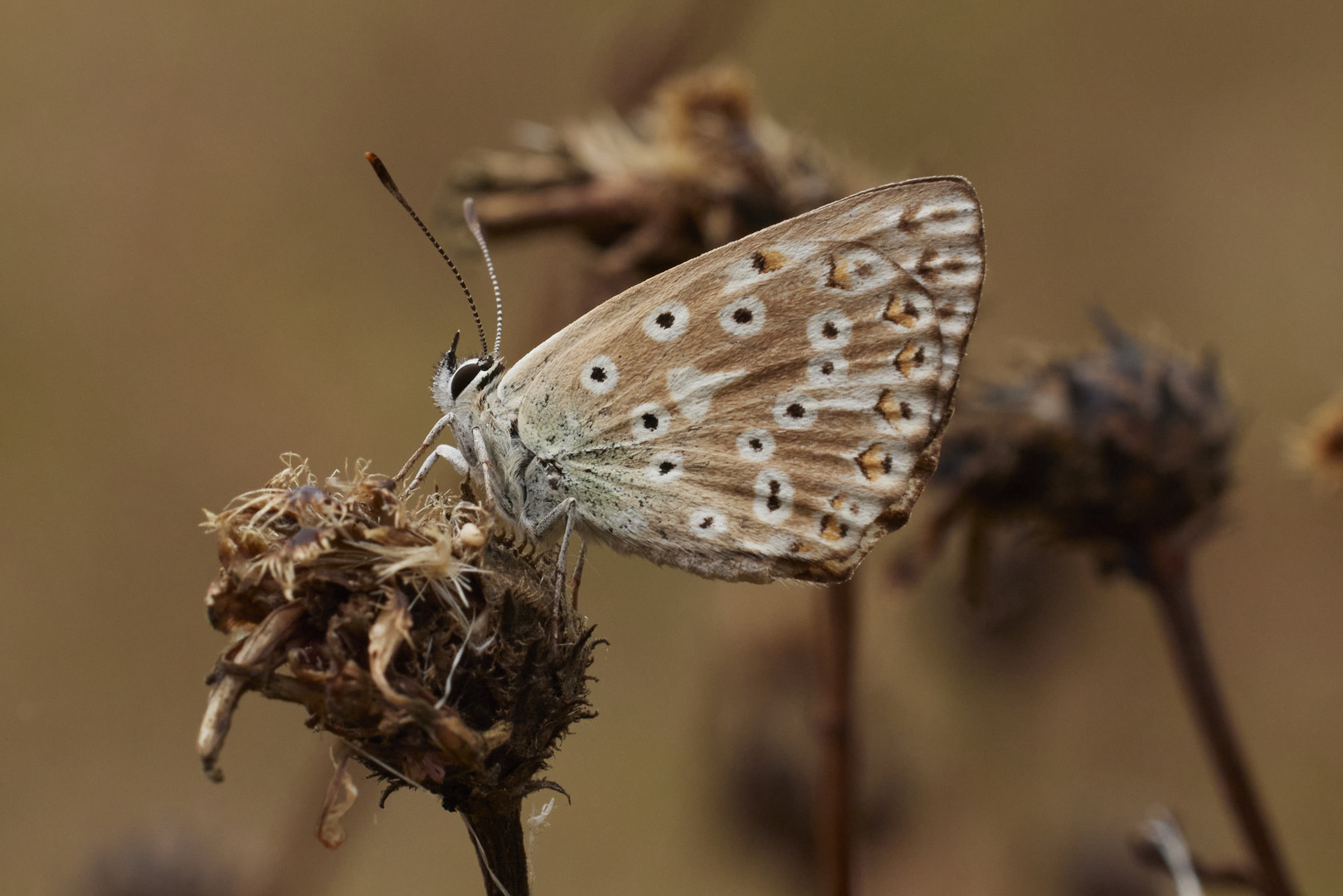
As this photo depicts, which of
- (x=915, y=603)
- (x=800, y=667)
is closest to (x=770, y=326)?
(x=800, y=667)

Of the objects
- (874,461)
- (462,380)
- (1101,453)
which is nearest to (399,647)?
(462,380)

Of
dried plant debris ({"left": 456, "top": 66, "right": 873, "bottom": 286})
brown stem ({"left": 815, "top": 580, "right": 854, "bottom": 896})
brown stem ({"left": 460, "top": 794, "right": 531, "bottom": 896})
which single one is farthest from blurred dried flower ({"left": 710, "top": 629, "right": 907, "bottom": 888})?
brown stem ({"left": 460, "top": 794, "right": 531, "bottom": 896})

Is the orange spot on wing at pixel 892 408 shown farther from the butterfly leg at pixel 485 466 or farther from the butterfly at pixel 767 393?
the butterfly leg at pixel 485 466

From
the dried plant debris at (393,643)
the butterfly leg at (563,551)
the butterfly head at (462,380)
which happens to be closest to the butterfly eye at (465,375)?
the butterfly head at (462,380)

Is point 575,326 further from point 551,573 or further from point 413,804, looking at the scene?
point 413,804

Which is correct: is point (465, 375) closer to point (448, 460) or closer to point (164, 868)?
point (448, 460)
